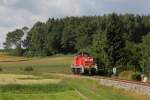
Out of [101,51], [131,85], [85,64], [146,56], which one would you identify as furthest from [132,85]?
[101,51]

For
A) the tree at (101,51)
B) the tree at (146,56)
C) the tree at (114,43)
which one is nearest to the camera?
the tree at (146,56)

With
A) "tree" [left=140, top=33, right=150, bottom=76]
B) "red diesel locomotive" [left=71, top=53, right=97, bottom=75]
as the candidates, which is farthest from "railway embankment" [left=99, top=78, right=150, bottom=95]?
"tree" [left=140, top=33, right=150, bottom=76]

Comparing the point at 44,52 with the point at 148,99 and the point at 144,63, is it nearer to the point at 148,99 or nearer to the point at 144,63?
the point at 144,63

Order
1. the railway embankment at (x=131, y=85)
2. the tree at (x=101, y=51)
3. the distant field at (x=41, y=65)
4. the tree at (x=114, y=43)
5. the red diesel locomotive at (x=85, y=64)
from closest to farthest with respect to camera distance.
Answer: the railway embankment at (x=131, y=85)
the red diesel locomotive at (x=85, y=64)
the tree at (x=101, y=51)
the tree at (x=114, y=43)
the distant field at (x=41, y=65)

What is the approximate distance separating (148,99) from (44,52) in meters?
161

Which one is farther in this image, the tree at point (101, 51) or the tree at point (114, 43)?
the tree at point (114, 43)

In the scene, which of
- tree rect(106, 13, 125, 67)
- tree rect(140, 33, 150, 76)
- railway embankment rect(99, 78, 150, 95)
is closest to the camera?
railway embankment rect(99, 78, 150, 95)

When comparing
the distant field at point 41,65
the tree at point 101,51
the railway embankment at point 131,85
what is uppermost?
the tree at point 101,51

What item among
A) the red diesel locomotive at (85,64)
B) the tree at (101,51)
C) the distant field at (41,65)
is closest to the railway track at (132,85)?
the red diesel locomotive at (85,64)

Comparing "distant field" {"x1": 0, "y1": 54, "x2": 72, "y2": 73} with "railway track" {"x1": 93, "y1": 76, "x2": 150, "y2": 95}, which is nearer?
"railway track" {"x1": 93, "y1": 76, "x2": 150, "y2": 95}

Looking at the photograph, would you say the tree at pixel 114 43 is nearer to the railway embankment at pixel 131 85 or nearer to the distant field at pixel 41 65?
the distant field at pixel 41 65

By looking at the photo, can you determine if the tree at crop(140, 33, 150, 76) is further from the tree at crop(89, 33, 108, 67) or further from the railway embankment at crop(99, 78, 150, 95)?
the railway embankment at crop(99, 78, 150, 95)

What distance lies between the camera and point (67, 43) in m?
198

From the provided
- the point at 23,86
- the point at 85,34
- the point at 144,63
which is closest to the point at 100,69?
the point at 144,63
